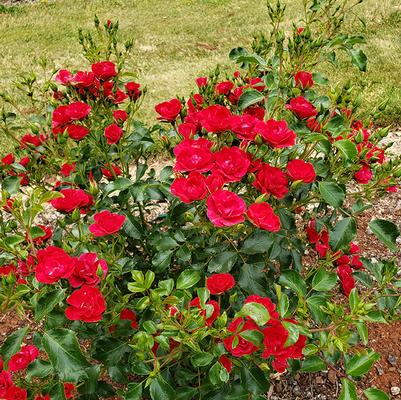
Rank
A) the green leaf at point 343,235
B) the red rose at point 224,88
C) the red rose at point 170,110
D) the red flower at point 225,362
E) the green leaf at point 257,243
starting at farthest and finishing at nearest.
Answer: the red rose at point 224,88 < the red rose at point 170,110 < the green leaf at point 343,235 < the green leaf at point 257,243 < the red flower at point 225,362

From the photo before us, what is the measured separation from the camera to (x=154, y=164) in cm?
417

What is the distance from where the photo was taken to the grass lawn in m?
5.66

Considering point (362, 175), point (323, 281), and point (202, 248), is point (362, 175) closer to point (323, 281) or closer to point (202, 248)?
point (323, 281)

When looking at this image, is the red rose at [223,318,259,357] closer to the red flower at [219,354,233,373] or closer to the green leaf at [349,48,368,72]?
the red flower at [219,354,233,373]

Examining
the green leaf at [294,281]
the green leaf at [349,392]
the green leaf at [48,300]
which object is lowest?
the green leaf at [349,392]

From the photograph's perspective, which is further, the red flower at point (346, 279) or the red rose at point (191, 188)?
the red flower at point (346, 279)

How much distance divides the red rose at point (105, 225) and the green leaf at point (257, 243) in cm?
40

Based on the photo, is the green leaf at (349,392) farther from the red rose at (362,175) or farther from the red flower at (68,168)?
the red flower at (68,168)

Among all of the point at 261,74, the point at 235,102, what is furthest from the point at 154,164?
the point at 235,102

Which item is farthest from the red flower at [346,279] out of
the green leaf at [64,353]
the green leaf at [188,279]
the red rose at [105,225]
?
the green leaf at [64,353]

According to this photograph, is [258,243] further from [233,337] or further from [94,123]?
[94,123]

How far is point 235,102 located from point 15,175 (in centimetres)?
93

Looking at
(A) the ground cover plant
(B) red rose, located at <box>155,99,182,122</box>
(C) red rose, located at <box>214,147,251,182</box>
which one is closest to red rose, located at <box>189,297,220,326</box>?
(A) the ground cover plant

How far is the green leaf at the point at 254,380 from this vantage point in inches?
58.2
